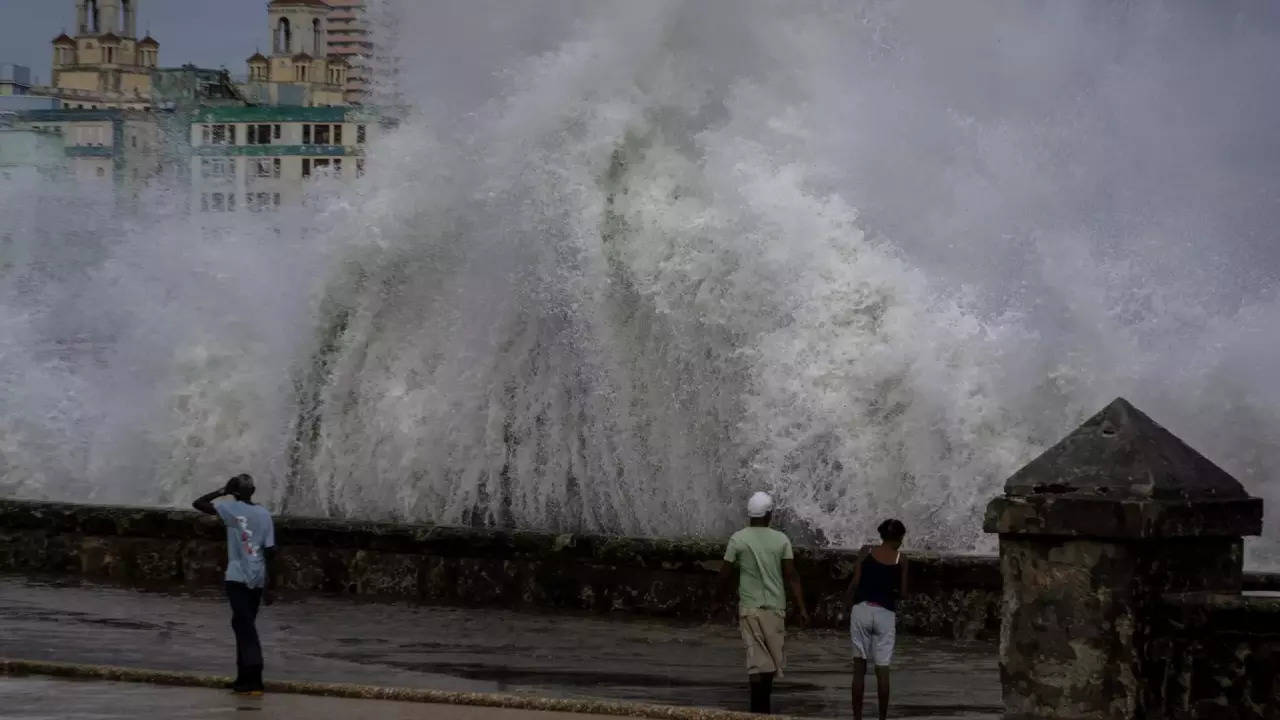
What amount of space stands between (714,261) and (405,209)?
3.12 metres

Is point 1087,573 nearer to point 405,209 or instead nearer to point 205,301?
point 405,209

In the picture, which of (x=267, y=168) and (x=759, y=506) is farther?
(x=267, y=168)

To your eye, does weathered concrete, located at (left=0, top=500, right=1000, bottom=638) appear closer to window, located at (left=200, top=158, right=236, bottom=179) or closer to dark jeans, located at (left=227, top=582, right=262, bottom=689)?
dark jeans, located at (left=227, top=582, right=262, bottom=689)

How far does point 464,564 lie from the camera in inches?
490

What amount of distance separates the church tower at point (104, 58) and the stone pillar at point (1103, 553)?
450 feet

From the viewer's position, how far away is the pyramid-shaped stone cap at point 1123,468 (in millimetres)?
6406

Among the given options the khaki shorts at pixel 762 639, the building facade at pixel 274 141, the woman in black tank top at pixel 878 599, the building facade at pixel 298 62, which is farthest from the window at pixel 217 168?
the woman in black tank top at pixel 878 599

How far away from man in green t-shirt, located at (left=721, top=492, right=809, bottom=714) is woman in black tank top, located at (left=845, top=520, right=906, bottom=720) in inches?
9.6

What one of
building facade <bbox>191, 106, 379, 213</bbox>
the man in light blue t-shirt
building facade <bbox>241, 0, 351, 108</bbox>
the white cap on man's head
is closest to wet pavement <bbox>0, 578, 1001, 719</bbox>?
the man in light blue t-shirt

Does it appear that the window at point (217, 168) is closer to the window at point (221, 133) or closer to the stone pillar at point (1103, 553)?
the window at point (221, 133)

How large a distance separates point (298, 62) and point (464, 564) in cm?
13730

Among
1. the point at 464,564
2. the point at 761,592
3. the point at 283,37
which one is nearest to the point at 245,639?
the point at 761,592

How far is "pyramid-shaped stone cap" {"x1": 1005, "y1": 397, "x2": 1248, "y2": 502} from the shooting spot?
21.0 ft

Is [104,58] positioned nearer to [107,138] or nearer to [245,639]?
[107,138]
